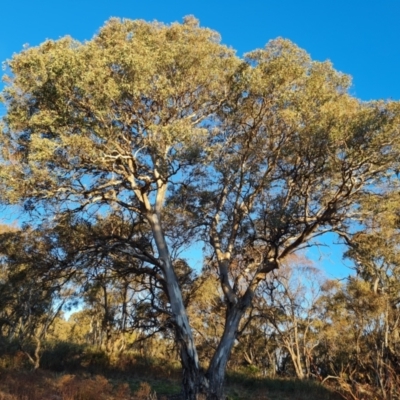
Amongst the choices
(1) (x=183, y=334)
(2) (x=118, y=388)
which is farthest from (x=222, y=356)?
(2) (x=118, y=388)

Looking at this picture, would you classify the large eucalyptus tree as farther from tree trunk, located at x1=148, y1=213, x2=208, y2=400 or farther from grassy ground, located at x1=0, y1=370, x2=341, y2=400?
grassy ground, located at x1=0, y1=370, x2=341, y2=400

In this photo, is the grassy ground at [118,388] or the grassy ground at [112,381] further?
the grassy ground at [112,381]

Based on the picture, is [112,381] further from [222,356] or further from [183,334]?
[222,356]

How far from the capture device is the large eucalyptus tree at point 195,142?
10562 millimetres

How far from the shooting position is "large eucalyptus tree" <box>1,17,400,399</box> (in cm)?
1056

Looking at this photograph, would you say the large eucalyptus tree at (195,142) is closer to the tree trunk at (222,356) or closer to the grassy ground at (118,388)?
the tree trunk at (222,356)

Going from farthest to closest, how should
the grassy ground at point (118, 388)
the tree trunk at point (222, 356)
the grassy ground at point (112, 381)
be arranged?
the tree trunk at point (222, 356) → the grassy ground at point (112, 381) → the grassy ground at point (118, 388)

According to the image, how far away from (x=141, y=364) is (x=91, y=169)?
10704 mm

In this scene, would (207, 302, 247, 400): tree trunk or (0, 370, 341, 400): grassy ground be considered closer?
(0, 370, 341, 400): grassy ground

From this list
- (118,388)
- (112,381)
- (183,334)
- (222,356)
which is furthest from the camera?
(112,381)

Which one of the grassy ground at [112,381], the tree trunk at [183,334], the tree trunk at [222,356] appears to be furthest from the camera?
the tree trunk at [222,356]

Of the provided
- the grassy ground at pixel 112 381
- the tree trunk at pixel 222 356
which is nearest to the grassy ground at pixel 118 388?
the grassy ground at pixel 112 381

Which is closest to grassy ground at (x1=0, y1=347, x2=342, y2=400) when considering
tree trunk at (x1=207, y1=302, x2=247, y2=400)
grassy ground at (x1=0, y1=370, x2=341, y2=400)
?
grassy ground at (x1=0, y1=370, x2=341, y2=400)

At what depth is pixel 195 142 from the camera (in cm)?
1102
